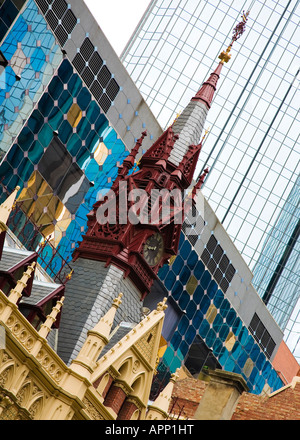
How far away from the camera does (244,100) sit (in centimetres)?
16862

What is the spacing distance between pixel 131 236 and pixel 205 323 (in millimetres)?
27900

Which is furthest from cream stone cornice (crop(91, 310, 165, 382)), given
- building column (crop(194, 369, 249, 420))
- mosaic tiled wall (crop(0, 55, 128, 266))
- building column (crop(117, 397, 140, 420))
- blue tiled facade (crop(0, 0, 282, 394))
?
mosaic tiled wall (crop(0, 55, 128, 266))

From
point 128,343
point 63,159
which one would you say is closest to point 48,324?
point 128,343

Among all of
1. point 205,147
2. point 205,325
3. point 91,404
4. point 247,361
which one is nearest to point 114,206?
point 91,404

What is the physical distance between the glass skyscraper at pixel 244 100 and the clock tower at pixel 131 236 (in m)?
Result: 104

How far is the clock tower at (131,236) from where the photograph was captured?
51.8m

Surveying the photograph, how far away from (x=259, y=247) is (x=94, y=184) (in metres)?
106

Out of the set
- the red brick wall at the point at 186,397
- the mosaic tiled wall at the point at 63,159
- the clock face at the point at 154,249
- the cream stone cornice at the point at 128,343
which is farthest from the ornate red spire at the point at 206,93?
the cream stone cornice at the point at 128,343

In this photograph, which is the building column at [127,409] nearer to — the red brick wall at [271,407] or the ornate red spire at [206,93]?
the red brick wall at [271,407]

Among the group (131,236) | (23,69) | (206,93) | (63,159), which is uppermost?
(206,93)

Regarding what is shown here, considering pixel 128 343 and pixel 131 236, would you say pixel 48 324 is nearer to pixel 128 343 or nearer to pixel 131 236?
pixel 128 343

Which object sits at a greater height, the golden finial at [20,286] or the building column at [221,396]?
the building column at [221,396]

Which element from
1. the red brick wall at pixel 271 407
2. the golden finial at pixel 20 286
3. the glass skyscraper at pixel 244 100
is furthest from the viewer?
the glass skyscraper at pixel 244 100
